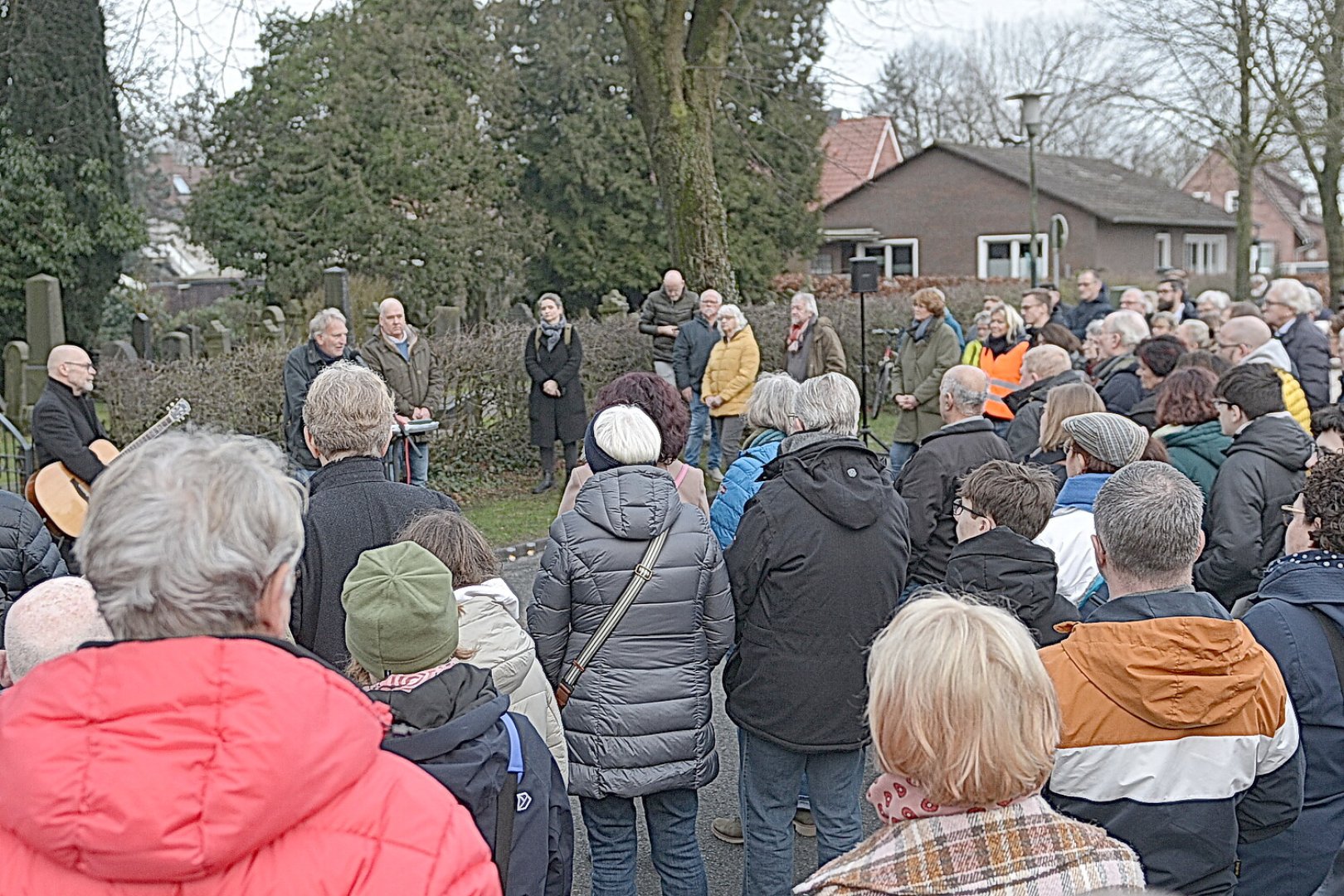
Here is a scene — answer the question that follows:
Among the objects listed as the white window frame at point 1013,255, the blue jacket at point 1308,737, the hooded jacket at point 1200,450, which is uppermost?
the white window frame at point 1013,255

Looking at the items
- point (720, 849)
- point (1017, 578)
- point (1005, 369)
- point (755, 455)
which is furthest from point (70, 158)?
point (1017, 578)

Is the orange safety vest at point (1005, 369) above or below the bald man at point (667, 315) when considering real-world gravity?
below

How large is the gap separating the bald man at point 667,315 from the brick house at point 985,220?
29286 mm

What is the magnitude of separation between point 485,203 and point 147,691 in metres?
21.1

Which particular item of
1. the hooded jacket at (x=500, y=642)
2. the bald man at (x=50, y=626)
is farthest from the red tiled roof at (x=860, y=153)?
the bald man at (x=50, y=626)

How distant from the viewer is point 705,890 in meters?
4.07

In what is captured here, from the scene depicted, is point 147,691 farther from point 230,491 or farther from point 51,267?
point 51,267

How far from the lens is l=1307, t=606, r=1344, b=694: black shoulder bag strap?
3.19 m

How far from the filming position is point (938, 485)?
5.16 m

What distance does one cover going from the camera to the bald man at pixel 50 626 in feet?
8.38

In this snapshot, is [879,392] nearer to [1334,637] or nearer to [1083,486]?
[1083,486]

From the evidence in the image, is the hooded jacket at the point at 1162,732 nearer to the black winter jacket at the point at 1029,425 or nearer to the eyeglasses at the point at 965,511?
the eyeglasses at the point at 965,511

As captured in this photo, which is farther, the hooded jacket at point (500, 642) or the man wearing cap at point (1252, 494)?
the man wearing cap at point (1252, 494)

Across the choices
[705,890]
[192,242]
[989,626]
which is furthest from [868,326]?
[989,626]
